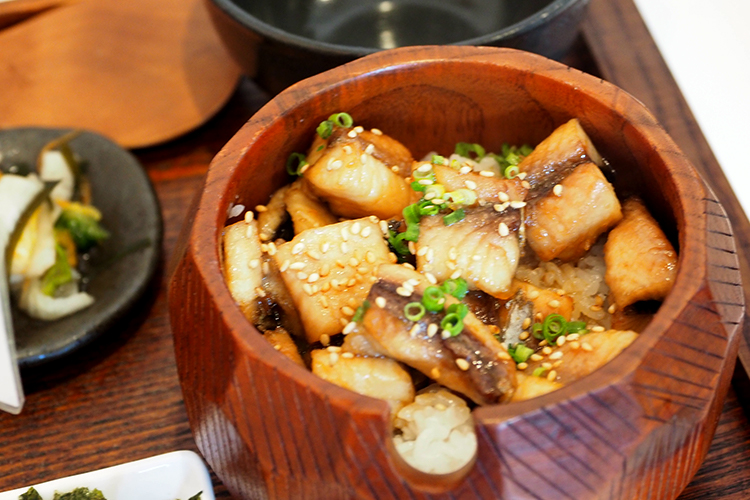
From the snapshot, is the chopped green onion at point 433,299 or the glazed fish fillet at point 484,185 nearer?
the chopped green onion at point 433,299

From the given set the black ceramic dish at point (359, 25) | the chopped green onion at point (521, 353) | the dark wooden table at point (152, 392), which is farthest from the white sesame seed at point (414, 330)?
the black ceramic dish at point (359, 25)

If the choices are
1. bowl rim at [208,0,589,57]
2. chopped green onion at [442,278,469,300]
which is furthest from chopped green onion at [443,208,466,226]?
bowl rim at [208,0,589,57]

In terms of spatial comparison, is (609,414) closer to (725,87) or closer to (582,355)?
(582,355)

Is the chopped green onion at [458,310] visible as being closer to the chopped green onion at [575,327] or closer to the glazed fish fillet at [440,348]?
the glazed fish fillet at [440,348]

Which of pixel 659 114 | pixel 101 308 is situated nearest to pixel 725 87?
pixel 659 114

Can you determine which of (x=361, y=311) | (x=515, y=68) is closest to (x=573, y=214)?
(x=515, y=68)

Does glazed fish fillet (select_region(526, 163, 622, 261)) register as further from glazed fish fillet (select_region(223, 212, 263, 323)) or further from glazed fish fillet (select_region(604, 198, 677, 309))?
glazed fish fillet (select_region(223, 212, 263, 323))
